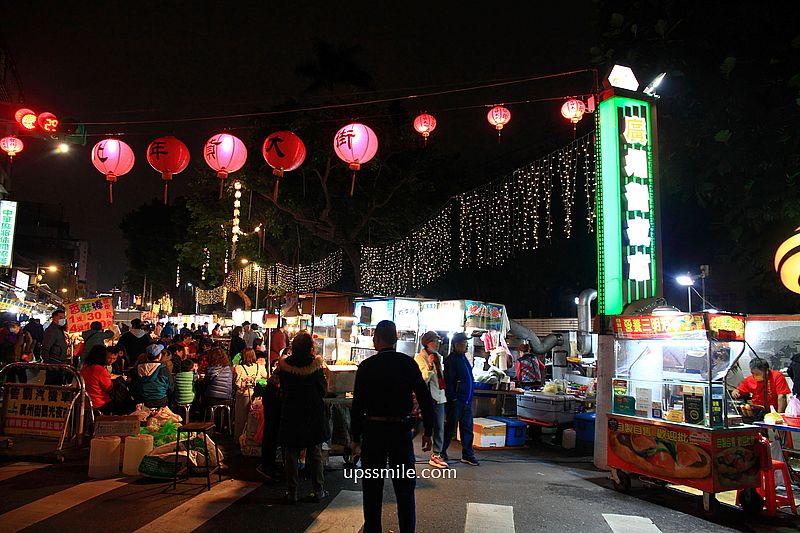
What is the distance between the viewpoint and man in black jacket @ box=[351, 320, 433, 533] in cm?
472

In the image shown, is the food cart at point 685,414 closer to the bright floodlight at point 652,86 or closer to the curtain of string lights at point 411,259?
the bright floodlight at point 652,86

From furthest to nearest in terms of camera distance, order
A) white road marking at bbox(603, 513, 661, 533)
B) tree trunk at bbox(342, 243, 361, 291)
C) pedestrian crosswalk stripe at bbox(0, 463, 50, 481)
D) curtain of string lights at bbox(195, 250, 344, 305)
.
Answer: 1. curtain of string lights at bbox(195, 250, 344, 305)
2. tree trunk at bbox(342, 243, 361, 291)
3. pedestrian crosswalk stripe at bbox(0, 463, 50, 481)
4. white road marking at bbox(603, 513, 661, 533)

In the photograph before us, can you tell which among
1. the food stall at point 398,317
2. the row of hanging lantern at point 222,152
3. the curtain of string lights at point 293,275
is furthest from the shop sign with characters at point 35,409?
the curtain of string lights at point 293,275

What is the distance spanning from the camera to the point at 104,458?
7078 millimetres

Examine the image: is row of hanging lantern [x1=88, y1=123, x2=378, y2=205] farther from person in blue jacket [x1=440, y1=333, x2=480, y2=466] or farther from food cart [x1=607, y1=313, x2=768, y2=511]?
food cart [x1=607, y1=313, x2=768, y2=511]

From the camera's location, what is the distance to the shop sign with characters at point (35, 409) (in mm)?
7996

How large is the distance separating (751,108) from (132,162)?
39.9 ft

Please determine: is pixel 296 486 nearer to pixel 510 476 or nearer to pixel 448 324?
pixel 510 476

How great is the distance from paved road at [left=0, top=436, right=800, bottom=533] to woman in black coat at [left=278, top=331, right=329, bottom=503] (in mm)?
376

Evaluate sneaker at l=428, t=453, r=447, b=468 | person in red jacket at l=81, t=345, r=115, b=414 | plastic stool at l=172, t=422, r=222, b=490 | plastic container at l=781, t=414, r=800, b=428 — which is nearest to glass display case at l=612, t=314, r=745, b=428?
plastic container at l=781, t=414, r=800, b=428

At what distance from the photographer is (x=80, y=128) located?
1327 cm

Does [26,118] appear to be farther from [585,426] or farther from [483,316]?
[585,426]

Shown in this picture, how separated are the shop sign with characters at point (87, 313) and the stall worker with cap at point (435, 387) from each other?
9.70m

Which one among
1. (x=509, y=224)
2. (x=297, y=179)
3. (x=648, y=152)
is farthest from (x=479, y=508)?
(x=297, y=179)
